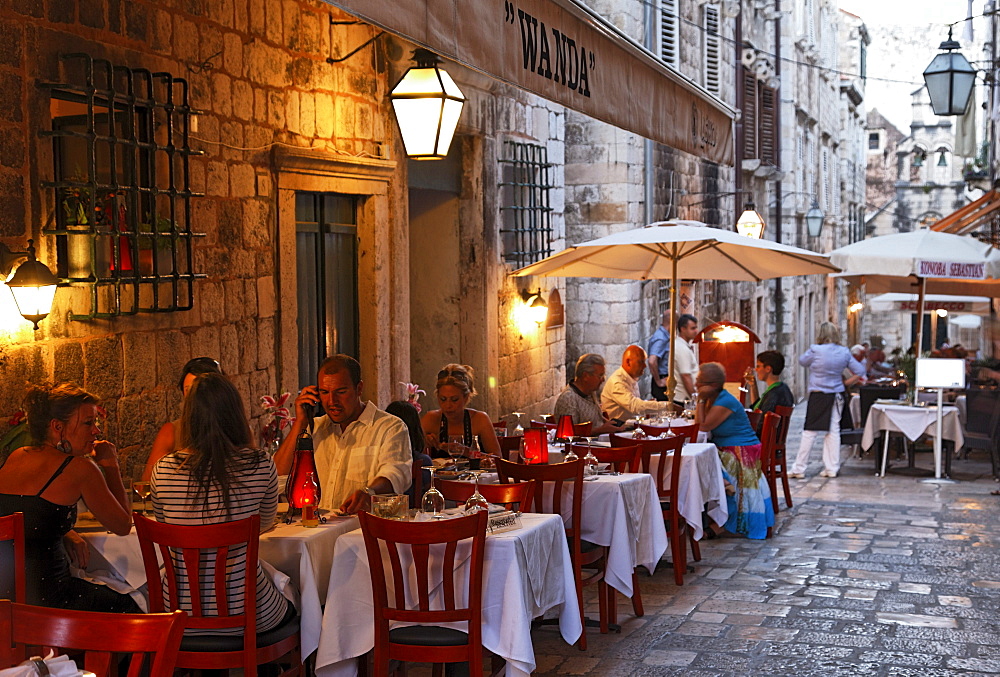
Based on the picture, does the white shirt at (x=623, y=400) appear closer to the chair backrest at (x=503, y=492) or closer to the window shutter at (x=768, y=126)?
the chair backrest at (x=503, y=492)

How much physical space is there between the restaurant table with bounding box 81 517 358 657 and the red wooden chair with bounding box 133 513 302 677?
27 cm

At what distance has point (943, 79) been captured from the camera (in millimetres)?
12352

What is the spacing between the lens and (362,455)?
5359 millimetres

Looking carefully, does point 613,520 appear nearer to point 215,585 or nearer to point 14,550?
point 215,585

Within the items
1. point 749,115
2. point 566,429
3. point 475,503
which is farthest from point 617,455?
point 749,115

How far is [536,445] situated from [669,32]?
33.4ft

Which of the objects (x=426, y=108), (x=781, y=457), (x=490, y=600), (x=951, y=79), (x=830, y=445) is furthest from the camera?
(x=951, y=79)

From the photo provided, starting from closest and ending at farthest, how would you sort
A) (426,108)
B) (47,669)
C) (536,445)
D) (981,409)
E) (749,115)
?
1. (47,669)
2. (536,445)
3. (426,108)
4. (981,409)
5. (749,115)

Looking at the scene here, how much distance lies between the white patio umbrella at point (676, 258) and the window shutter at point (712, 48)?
7864 millimetres

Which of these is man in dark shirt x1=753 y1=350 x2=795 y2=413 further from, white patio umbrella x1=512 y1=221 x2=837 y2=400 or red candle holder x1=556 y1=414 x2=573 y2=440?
red candle holder x1=556 y1=414 x2=573 y2=440

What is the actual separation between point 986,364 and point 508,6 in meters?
11.1

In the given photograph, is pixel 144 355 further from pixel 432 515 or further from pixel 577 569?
pixel 577 569

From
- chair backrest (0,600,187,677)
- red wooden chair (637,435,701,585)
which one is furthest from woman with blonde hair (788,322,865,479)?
chair backrest (0,600,187,677)

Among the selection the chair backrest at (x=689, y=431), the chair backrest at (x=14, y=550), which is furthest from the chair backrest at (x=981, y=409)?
the chair backrest at (x=14, y=550)
